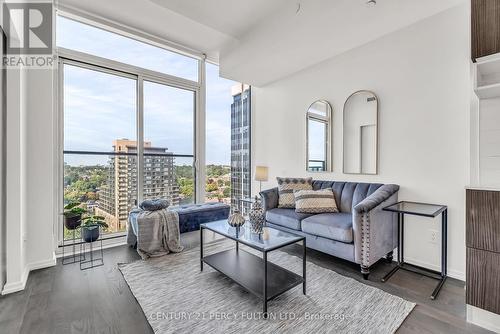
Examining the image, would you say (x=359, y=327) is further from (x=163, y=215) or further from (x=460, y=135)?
(x=163, y=215)

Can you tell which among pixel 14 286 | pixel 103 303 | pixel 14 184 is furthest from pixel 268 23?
pixel 14 286

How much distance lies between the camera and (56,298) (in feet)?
6.51

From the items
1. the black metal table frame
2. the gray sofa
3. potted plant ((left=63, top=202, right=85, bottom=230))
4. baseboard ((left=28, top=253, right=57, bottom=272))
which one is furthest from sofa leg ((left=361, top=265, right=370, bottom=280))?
baseboard ((left=28, top=253, right=57, bottom=272))

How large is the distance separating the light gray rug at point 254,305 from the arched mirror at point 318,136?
5.56 ft

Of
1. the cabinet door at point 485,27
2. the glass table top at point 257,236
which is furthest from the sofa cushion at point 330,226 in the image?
the cabinet door at point 485,27

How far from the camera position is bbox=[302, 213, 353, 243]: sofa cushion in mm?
2404

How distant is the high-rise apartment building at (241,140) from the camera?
4957 mm

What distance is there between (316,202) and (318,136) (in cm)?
117

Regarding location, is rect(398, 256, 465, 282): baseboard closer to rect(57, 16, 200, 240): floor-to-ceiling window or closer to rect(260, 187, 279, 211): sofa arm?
rect(260, 187, 279, 211): sofa arm

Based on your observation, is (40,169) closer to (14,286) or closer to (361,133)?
(14,286)

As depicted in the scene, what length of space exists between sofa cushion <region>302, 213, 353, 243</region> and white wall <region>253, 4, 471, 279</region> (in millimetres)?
813

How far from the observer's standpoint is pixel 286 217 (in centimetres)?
305

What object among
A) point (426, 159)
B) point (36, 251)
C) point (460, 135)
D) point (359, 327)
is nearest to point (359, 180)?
point (426, 159)

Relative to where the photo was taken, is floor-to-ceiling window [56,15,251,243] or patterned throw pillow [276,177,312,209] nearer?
floor-to-ceiling window [56,15,251,243]
